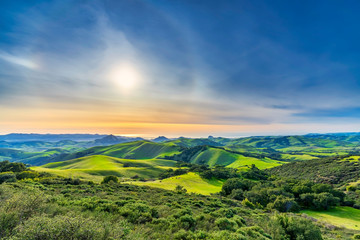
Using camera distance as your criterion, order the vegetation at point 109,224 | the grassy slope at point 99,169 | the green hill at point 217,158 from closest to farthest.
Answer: the vegetation at point 109,224 → the grassy slope at point 99,169 → the green hill at point 217,158

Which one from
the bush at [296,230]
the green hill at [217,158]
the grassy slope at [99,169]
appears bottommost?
the green hill at [217,158]

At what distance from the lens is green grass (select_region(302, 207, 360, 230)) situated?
26141mm

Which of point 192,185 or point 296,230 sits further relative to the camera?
point 192,185

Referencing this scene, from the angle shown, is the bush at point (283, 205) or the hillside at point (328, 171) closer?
the bush at point (283, 205)

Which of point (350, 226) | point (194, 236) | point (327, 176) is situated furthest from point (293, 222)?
point (327, 176)

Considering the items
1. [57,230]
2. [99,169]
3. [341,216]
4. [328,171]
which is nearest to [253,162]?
[328,171]

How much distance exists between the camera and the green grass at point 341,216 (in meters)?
26.1

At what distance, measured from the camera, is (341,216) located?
100 ft

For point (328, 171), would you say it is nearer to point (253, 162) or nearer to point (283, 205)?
point (253, 162)

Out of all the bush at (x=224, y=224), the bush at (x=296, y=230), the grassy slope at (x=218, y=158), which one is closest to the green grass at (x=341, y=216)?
the bush at (x=296, y=230)

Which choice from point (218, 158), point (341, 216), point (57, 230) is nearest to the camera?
point (57, 230)

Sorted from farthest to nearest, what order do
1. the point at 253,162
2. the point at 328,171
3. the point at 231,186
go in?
the point at 253,162, the point at 328,171, the point at 231,186

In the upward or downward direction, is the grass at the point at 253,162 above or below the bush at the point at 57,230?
below

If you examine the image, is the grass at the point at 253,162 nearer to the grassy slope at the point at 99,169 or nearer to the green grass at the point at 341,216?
the grassy slope at the point at 99,169
